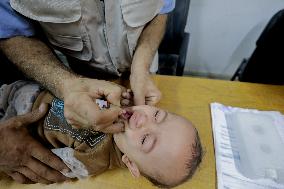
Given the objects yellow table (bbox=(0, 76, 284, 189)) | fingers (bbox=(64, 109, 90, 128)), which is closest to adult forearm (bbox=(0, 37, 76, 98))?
fingers (bbox=(64, 109, 90, 128))

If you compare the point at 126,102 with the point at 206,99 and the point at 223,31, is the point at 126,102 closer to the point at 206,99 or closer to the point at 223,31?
the point at 206,99

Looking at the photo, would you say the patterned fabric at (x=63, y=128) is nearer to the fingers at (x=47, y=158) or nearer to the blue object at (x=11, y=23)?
the fingers at (x=47, y=158)

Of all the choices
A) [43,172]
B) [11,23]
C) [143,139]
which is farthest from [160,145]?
[11,23]

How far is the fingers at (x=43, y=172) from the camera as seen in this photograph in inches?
36.2

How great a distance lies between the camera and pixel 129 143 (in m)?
0.91

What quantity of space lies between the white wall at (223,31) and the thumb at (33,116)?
1360 millimetres

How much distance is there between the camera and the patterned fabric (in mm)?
943

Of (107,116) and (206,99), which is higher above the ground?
(107,116)

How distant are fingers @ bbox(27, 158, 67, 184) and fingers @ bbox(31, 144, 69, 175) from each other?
15 mm

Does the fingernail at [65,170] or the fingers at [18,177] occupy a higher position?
the fingernail at [65,170]

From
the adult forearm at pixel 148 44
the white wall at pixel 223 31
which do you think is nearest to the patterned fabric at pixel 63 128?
the adult forearm at pixel 148 44

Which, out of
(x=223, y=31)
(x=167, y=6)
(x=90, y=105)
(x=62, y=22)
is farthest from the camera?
(x=223, y=31)

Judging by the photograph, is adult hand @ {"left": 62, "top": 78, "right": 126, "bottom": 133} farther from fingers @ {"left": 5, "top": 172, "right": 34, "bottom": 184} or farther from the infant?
fingers @ {"left": 5, "top": 172, "right": 34, "bottom": 184}

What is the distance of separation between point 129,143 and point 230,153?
0.46m
